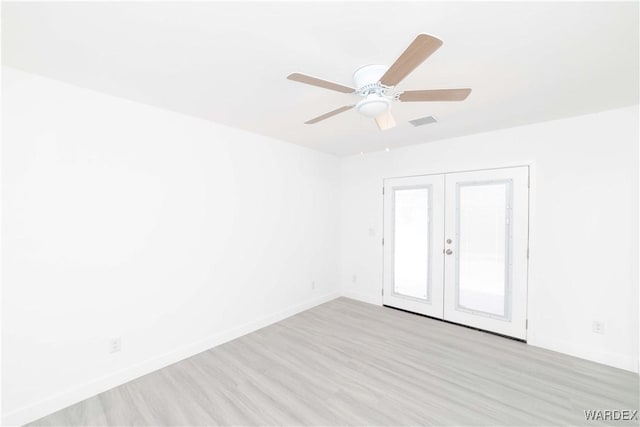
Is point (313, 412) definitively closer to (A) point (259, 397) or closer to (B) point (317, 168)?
(A) point (259, 397)

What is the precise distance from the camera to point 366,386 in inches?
93.0

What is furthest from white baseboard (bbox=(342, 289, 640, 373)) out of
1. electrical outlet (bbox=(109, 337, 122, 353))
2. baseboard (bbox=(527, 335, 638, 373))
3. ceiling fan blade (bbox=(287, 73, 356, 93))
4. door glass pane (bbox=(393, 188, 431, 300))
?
electrical outlet (bbox=(109, 337, 122, 353))

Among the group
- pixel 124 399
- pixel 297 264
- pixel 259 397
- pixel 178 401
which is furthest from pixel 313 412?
pixel 297 264

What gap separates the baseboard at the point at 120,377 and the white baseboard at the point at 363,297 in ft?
5.06

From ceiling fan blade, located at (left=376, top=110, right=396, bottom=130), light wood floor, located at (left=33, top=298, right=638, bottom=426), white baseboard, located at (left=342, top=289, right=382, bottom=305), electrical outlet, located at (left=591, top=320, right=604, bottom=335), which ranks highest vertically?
ceiling fan blade, located at (left=376, top=110, right=396, bottom=130)

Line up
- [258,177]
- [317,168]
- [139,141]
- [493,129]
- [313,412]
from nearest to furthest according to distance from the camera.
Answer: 1. [313,412]
2. [139,141]
3. [493,129]
4. [258,177]
5. [317,168]

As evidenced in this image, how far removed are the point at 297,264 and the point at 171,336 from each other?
1839 mm

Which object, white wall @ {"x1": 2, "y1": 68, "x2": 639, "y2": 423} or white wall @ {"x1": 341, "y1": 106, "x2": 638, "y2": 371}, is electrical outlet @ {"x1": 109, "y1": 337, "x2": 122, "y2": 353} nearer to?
white wall @ {"x1": 2, "y1": 68, "x2": 639, "y2": 423}

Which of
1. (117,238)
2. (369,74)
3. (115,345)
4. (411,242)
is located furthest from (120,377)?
(411,242)

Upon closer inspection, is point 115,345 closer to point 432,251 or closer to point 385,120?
point 385,120

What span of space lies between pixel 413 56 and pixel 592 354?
11.4ft

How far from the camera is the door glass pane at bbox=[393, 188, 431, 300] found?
3984 mm

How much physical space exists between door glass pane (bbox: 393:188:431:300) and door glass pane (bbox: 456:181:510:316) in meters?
0.48

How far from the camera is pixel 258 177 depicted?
11.6ft
